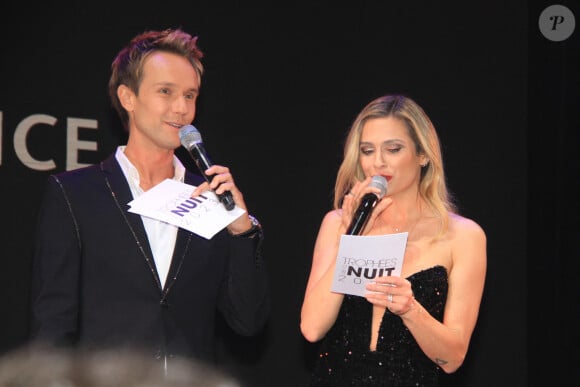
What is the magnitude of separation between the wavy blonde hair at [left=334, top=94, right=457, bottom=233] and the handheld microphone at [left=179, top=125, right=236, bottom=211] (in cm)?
62

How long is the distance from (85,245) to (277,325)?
1.65 meters

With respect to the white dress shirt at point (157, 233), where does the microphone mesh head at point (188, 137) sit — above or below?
above

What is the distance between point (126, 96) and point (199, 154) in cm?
49

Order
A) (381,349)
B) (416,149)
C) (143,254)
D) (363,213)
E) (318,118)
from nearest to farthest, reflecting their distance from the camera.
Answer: (363,213)
(143,254)
(381,349)
(416,149)
(318,118)

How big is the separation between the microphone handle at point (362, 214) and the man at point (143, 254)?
0.38m

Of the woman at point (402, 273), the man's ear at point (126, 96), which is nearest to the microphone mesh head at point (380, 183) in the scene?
the woman at point (402, 273)

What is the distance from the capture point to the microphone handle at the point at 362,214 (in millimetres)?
2830

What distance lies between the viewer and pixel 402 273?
3244 millimetres

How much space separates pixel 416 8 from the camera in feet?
15.9

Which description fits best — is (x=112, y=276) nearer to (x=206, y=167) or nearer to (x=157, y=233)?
(x=157, y=233)

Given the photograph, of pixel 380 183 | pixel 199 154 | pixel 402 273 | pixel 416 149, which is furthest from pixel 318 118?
pixel 199 154

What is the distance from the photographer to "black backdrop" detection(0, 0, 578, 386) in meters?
3.82

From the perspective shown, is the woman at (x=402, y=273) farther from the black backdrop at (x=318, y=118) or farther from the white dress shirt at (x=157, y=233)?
the black backdrop at (x=318, y=118)

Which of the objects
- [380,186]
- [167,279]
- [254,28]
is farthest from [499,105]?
[167,279]
